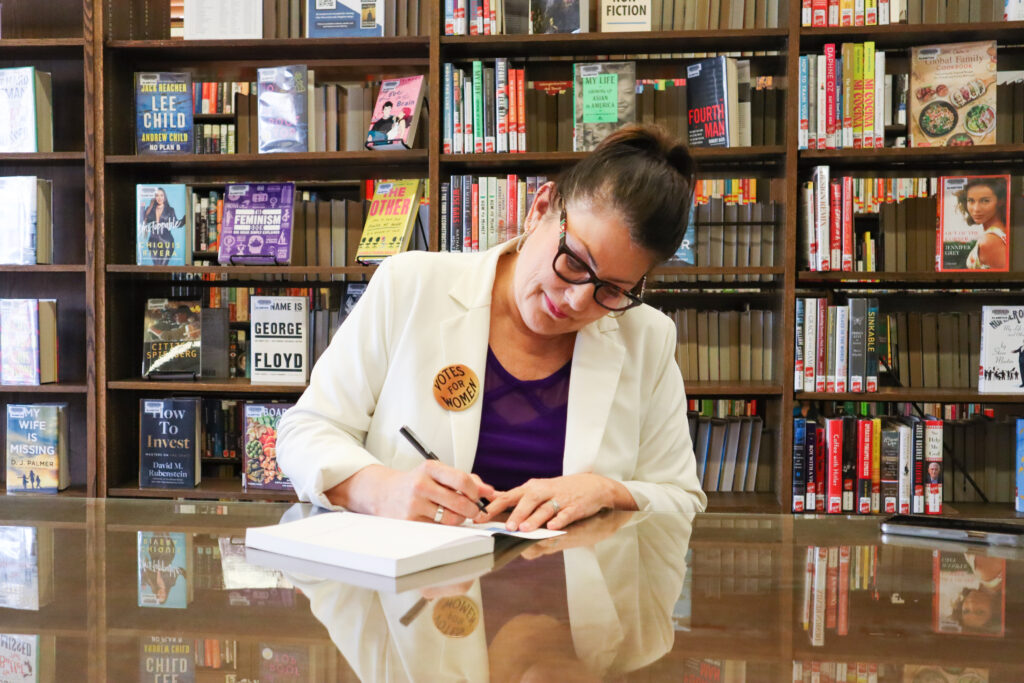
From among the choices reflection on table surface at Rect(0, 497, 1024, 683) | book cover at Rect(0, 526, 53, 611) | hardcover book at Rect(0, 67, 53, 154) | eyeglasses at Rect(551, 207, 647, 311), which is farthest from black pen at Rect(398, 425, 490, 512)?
hardcover book at Rect(0, 67, 53, 154)

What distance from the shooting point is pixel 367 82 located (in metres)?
3.12

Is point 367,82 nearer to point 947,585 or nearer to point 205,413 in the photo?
point 205,413

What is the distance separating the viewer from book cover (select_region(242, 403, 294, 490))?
9.70 ft

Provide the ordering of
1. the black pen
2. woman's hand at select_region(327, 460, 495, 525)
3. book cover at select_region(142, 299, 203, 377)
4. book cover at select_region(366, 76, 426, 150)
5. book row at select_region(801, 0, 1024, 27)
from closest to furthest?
1. woman's hand at select_region(327, 460, 495, 525)
2. the black pen
3. book row at select_region(801, 0, 1024, 27)
4. book cover at select_region(366, 76, 426, 150)
5. book cover at select_region(142, 299, 203, 377)

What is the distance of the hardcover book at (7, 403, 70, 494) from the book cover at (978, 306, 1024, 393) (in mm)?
3112

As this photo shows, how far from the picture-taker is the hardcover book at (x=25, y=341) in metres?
2.96

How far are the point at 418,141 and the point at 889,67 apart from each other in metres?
1.63

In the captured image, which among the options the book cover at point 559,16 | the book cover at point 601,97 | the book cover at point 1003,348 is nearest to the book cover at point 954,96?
the book cover at point 1003,348

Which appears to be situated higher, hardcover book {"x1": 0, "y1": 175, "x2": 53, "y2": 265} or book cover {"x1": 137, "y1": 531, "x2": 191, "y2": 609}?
hardcover book {"x1": 0, "y1": 175, "x2": 53, "y2": 265}

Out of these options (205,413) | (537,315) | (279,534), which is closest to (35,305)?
(205,413)

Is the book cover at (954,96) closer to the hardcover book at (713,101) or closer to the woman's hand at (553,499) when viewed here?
the hardcover book at (713,101)

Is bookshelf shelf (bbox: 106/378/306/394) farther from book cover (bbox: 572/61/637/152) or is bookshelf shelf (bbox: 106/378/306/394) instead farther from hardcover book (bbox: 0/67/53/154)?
book cover (bbox: 572/61/637/152)

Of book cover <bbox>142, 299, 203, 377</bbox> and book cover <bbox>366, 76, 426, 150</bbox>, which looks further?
book cover <bbox>142, 299, 203, 377</bbox>

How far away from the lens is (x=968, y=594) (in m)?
0.82
